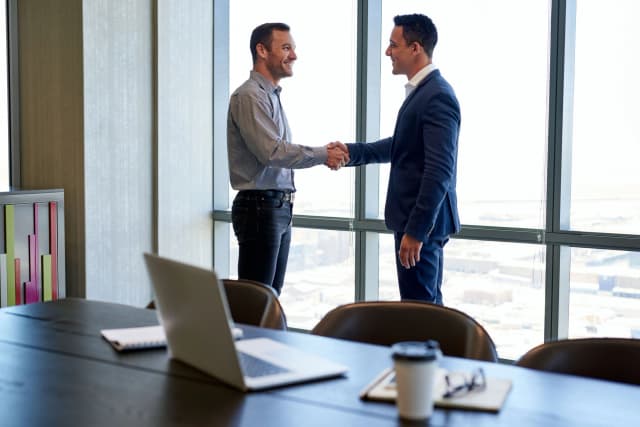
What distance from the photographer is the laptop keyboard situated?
1.60 metres

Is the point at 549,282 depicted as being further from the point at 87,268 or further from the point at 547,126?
the point at 87,268

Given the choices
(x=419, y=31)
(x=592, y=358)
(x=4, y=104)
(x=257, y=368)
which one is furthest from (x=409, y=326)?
(x=4, y=104)

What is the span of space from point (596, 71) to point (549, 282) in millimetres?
1072

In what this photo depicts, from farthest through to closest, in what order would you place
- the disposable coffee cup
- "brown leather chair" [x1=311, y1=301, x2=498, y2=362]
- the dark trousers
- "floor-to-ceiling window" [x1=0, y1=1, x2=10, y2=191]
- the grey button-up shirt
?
1. "floor-to-ceiling window" [x1=0, y1=1, x2=10, y2=191]
2. the grey button-up shirt
3. the dark trousers
4. "brown leather chair" [x1=311, y1=301, x2=498, y2=362]
5. the disposable coffee cup

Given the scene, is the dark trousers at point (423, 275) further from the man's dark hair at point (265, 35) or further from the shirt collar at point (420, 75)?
the man's dark hair at point (265, 35)

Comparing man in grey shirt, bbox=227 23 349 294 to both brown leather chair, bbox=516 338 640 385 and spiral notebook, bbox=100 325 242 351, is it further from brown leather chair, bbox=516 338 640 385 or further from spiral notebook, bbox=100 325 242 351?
brown leather chair, bbox=516 338 640 385

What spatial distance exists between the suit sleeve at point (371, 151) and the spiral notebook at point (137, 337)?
2.02m

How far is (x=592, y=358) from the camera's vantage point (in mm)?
1804

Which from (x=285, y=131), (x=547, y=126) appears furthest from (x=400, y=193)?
(x=547, y=126)

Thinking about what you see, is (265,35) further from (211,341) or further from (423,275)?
(211,341)

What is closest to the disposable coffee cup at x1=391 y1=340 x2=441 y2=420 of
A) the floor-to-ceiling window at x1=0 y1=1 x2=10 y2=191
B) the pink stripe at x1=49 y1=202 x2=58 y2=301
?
the pink stripe at x1=49 y1=202 x2=58 y2=301

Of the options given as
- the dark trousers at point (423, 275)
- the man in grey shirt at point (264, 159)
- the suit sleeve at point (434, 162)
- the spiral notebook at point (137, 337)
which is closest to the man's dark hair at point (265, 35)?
the man in grey shirt at point (264, 159)

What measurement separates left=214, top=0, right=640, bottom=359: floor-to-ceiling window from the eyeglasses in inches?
96.8

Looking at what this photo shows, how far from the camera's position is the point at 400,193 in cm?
316
